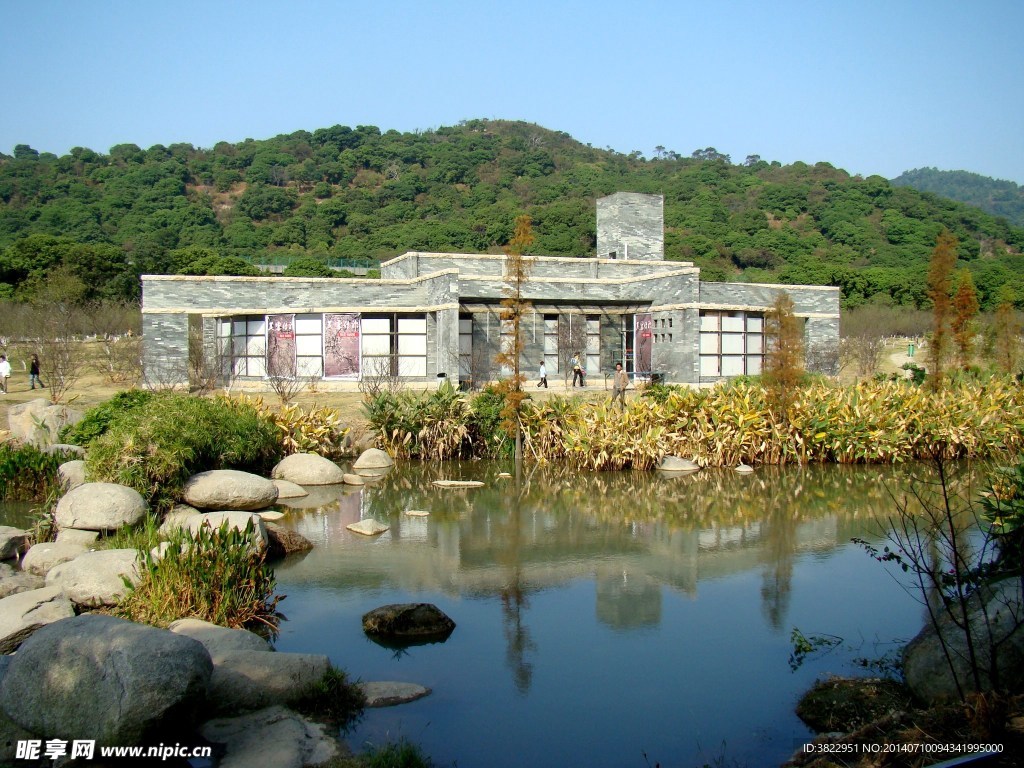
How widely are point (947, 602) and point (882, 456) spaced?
43.4 feet

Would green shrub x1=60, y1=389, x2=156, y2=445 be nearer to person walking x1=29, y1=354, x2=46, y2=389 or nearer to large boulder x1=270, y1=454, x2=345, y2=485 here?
large boulder x1=270, y1=454, x2=345, y2=485

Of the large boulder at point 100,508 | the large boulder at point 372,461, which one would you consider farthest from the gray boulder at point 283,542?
the large boulder at point 372,461

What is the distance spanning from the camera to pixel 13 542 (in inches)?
427

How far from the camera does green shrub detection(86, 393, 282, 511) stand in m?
12.6

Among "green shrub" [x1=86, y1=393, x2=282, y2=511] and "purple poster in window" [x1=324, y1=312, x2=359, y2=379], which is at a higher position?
"purple poster in window" [x1=324, y1=312, x2=359, y2=379]

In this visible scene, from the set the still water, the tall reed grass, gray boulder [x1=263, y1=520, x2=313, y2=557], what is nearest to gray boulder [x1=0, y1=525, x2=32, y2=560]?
gray boulder [x1=263, y1=520, x2=313, y2=557]

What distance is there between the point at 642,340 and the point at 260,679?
24.7 metres

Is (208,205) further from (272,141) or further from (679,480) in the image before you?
(679,480)

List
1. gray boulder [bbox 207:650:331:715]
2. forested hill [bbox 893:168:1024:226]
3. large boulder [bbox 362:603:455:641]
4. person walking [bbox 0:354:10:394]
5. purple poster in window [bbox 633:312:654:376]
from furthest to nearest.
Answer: forested hill [bbox 893:168:1024:226], purple poster in window [bbox 633:312:654:376], person walking [bbox 0:354:10:394], large boulder [bbox 362:603:455:641], gray boulder [bbox 207:650:331:715]

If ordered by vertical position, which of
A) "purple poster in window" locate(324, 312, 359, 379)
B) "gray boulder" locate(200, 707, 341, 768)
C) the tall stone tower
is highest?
the tall stone tower

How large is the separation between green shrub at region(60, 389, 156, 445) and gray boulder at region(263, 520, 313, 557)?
477 centimetres

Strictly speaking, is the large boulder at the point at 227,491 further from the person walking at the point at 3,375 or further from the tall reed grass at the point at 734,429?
the person walking at the point at 3,375

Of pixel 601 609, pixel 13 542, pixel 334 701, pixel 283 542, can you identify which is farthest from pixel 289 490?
pixel 334 701

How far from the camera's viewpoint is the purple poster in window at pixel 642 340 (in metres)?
29.7
